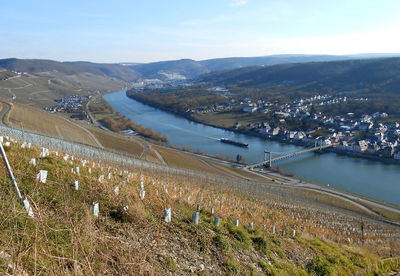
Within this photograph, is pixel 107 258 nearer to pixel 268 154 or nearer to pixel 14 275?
pixel 14 275

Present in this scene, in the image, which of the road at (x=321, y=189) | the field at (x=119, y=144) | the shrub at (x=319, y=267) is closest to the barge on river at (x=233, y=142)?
the road at (x=321, y=189)

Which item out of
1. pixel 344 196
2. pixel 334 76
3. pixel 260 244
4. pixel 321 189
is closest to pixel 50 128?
pixel 321 189

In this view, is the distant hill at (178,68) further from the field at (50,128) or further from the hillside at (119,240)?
the hillside at (119,240)

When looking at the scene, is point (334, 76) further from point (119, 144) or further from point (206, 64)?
point (206, 64)

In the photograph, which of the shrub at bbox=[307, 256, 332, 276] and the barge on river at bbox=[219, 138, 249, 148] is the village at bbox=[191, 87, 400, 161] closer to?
the barge on river at bbox=[219, 138, 249, 148]

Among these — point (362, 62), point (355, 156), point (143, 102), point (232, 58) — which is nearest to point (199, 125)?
point (355, 156)

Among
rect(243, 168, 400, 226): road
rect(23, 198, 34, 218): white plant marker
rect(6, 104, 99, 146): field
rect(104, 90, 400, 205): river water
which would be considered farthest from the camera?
rect(6, 104, 99, 146): field

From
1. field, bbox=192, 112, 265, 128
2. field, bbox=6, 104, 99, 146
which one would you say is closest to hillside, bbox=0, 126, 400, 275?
field, bbox=6, 104, 99, 146
